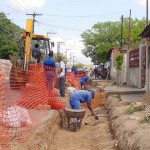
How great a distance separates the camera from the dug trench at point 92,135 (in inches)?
279

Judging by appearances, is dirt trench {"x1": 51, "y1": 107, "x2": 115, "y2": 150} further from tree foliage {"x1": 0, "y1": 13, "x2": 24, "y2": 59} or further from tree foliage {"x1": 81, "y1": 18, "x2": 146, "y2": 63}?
tree foliage {"x1": 81, "y1": 18, "x2": 146, "y2": 63}

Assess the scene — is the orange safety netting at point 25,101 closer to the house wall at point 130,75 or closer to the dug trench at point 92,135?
the dug trench at point 92,135

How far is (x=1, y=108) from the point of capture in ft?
23.0

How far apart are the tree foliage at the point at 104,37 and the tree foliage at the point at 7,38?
1108 cm

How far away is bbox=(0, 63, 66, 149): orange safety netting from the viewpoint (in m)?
7.52

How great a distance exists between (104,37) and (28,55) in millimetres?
42041

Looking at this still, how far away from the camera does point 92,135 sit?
1136cm

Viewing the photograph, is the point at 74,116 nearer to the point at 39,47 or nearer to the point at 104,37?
the point at 39,47

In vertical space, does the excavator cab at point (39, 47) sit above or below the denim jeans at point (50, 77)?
above

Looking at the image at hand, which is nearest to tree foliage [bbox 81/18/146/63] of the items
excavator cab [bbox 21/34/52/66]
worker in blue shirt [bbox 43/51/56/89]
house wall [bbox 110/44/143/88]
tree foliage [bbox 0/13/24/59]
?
tree foliage [bbox 0/13/24/59]

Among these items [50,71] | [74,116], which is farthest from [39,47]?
[74,116]

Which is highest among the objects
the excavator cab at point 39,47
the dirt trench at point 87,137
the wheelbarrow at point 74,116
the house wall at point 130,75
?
the excavator cab at point 39,47

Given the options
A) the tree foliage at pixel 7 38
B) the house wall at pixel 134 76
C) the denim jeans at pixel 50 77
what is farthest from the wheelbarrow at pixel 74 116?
the tree foliage at pixel 7 38

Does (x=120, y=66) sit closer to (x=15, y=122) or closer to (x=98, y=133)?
(x=98, y=133)
